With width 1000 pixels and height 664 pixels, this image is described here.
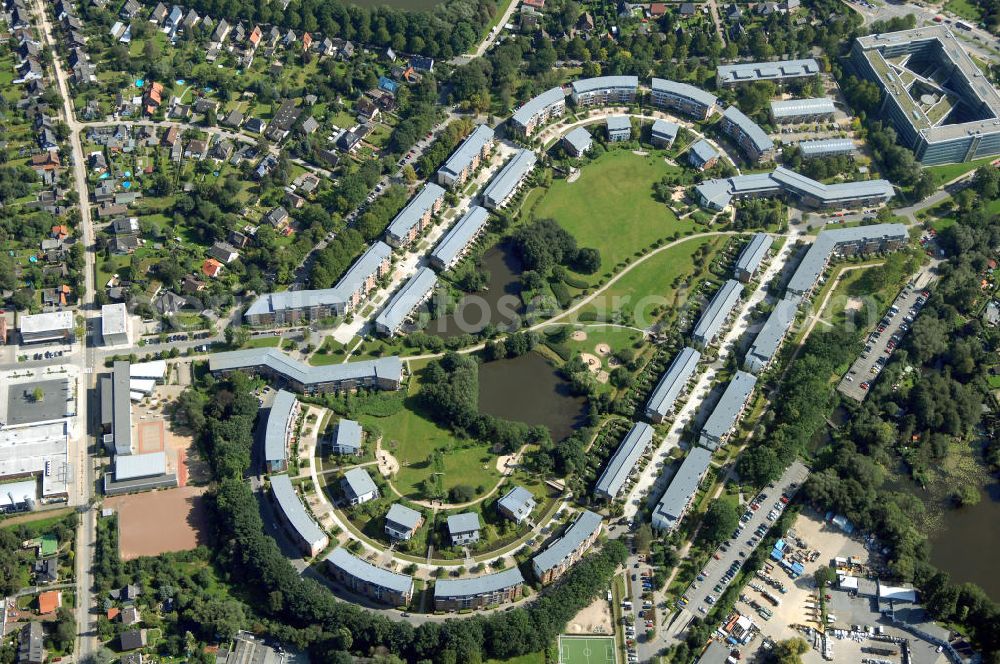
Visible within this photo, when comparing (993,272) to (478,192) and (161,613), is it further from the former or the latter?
(161,613)

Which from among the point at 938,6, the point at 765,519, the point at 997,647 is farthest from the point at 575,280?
the point at 938,6

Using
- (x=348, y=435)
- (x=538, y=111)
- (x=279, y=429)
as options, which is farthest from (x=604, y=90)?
(x=279, y=429)

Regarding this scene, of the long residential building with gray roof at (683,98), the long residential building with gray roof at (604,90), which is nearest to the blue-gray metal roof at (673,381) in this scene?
the long residential building with gray roof at (683,98)

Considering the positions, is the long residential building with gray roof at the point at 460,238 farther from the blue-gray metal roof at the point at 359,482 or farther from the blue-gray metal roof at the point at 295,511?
the blue-gray metal roof at the point at 295,511

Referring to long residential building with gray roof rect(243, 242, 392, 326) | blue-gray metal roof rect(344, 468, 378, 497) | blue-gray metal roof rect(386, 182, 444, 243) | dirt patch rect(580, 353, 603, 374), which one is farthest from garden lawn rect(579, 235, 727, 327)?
blue-gray metal roof rect(344, 468, 378, 497)

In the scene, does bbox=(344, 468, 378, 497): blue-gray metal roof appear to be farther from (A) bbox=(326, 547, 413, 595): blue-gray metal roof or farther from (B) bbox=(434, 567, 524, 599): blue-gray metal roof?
(B) bbox=(434, 567, 524, 599): blue-gray metal roof

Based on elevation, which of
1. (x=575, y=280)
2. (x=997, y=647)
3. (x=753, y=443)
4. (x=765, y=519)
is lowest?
(x=997, y=647)
